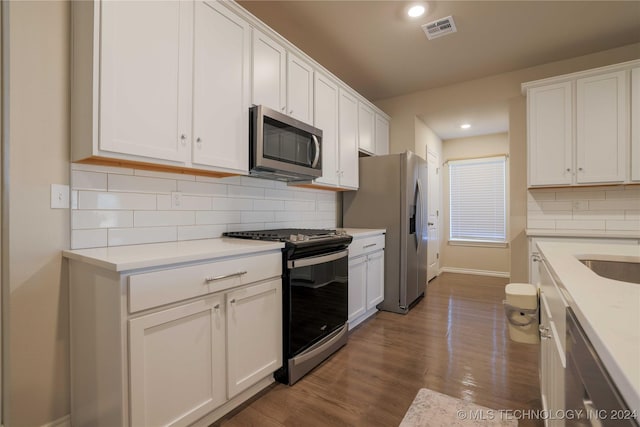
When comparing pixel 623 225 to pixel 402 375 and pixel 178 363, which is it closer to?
pixel 402 375

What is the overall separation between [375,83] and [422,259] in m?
2.27

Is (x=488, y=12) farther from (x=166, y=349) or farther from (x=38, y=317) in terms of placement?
(x=38, y=317)

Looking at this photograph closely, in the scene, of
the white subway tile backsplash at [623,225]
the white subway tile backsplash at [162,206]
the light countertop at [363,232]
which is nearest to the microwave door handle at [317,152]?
the white subway tile backsplash at [162,206]

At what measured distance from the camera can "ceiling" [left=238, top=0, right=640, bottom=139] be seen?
2.43 metres

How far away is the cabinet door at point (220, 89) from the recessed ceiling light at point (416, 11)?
4.32 ft

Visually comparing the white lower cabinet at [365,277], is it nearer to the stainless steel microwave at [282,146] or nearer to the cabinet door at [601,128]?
the stainless steel microwave at [282,146]

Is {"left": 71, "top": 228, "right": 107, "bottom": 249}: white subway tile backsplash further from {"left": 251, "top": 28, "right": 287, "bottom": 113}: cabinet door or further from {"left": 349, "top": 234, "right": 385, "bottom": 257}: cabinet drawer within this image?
{"left": 349, "top": 234, "right": 385, "bottom": 257}: cabinet drawer

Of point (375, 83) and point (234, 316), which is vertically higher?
point (375, 83)

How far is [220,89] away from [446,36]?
2184 millimetres

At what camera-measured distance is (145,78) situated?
1.56 metres

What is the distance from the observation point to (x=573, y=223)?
3.23 meters

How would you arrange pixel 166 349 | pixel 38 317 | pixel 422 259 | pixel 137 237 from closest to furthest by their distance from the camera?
pixel 166 349 < pixel 38 317 < pixel 137 237 < pixel 422 259

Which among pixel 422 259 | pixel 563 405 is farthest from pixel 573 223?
pixel 563 405

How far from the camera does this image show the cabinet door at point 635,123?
108 inches
